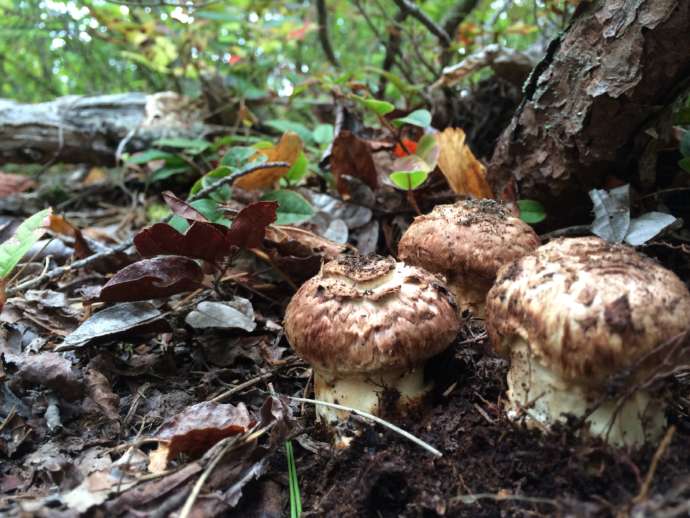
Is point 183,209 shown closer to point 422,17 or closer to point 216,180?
point 216,180

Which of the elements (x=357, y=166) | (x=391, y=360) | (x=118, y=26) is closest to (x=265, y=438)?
(x=391, y=360)

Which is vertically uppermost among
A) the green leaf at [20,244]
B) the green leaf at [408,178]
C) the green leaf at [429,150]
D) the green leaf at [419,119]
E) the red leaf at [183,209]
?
the green leaf at [419,119]

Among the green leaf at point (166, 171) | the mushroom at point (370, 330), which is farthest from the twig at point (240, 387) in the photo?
the green leaf at point (166, 171)

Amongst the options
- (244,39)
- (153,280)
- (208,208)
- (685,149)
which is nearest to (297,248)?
(208,208)

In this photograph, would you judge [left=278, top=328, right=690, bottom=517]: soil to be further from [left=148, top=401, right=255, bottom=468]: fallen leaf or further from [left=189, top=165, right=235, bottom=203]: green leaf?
[left=189, top=165, right=235, bottom=203]: green leaf

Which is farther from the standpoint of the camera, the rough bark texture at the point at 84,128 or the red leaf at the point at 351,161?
the rough bark texture at the point at 84,128

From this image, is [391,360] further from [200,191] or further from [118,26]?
[118,26]

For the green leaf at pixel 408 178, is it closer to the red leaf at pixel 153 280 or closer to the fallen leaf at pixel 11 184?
the red leaf at pixel 153 280
